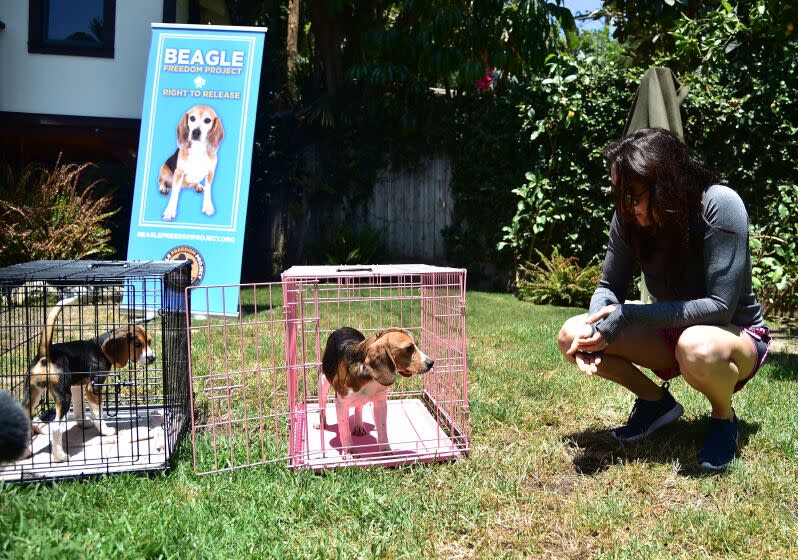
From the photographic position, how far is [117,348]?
3.07m

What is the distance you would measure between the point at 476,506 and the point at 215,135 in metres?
5.38

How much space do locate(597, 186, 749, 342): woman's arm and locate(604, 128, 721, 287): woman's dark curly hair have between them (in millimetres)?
77

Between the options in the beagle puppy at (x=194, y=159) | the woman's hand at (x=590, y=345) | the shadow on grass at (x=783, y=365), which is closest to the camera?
the woman's hand at (x=590, y=345)

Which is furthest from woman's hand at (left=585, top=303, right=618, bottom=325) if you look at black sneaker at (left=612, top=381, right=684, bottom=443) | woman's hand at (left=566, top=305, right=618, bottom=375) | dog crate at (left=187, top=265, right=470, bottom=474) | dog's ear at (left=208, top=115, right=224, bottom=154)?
dog's ear at (left=208, top=115, right=224, bottom=154)

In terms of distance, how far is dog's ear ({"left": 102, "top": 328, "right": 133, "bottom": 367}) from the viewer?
305 cm

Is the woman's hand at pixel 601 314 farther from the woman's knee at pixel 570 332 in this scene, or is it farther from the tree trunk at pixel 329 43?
the tree trunk at pixel 329 43

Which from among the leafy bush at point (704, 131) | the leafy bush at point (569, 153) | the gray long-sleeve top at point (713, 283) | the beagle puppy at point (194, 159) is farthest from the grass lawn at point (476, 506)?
the leafy bush at point (569, 153)

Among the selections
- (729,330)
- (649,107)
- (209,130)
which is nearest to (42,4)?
(209,130)

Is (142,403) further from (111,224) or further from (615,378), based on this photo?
(111,224)

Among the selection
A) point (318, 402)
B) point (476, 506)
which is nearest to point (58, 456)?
point (318, 402)

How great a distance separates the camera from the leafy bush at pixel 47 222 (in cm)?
711

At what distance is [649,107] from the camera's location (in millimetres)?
4961

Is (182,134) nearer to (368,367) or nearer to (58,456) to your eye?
(58,456)

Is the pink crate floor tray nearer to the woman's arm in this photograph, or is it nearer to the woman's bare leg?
the woman's arm
